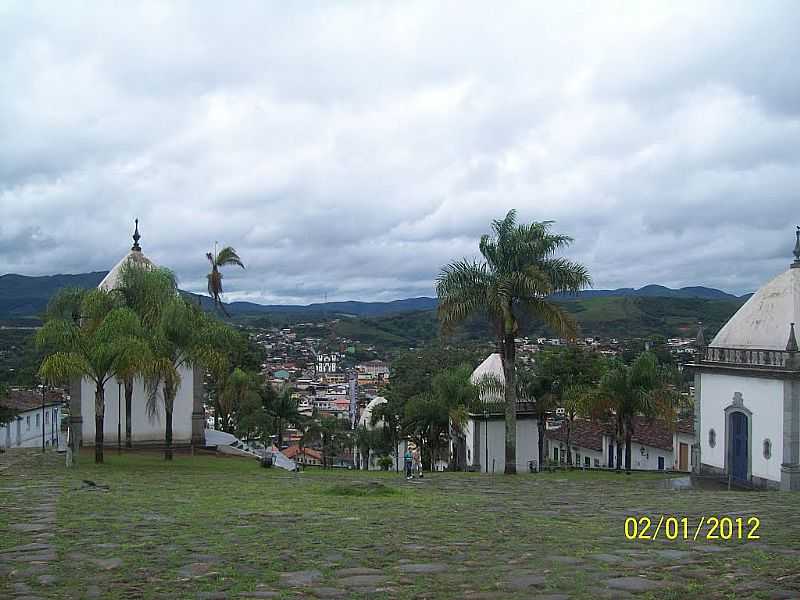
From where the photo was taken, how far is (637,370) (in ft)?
83.6

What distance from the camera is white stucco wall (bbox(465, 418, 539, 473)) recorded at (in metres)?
29.0

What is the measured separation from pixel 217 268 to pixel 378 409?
1446 cm

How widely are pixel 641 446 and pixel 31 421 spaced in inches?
1273

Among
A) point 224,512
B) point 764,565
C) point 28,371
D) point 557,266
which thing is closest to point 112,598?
point 224,512

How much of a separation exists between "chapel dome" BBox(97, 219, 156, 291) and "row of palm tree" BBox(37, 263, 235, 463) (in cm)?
157

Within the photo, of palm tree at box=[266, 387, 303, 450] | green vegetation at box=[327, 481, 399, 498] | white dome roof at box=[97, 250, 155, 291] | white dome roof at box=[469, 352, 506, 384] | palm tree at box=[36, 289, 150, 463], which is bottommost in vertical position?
palm tree at box=[266, 387, 303, 450]

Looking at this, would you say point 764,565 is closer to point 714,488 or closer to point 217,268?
point 714,488

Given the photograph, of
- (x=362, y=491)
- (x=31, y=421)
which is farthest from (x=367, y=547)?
(x=31, y=421)

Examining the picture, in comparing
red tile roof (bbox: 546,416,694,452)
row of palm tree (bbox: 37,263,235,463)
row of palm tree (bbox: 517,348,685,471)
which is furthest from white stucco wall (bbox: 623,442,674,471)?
row of palm tree (bbox: 37,263,235,463)

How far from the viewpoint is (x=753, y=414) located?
21391 mm

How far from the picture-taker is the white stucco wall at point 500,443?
95.2ft

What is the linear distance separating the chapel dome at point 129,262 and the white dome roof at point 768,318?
1750 cm
